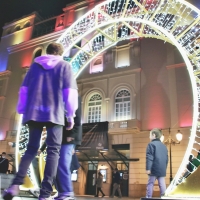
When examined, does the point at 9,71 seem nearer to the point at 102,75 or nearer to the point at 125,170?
the point at 102,75

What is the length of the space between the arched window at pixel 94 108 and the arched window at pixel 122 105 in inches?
59.4

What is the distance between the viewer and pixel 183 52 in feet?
18.8

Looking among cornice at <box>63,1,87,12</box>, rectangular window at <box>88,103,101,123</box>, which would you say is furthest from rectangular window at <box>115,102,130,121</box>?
cornice at <box>63,1,87,12</box>

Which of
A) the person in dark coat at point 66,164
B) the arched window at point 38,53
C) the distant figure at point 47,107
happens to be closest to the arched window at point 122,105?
the arched window at point 38,53

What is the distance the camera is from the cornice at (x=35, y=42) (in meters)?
24.2

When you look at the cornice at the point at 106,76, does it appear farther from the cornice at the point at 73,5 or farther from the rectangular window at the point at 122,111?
the cornice at the point at 73,5

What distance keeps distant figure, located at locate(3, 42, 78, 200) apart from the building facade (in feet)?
38.1

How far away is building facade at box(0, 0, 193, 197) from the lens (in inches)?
658

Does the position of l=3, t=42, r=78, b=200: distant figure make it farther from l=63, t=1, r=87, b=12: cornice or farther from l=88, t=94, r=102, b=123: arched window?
l=63, t=1, r=87, b=12: cornice

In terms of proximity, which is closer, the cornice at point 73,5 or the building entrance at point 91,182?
the building entrance at point 91,182

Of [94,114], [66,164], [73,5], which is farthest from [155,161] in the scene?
[73,5]

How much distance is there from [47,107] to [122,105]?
16.5 metres

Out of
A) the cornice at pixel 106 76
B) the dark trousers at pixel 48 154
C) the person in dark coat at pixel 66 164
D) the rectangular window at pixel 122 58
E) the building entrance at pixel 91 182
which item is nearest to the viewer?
the dark trousers at pixel 48 154

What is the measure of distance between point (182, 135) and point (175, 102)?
238 cm
